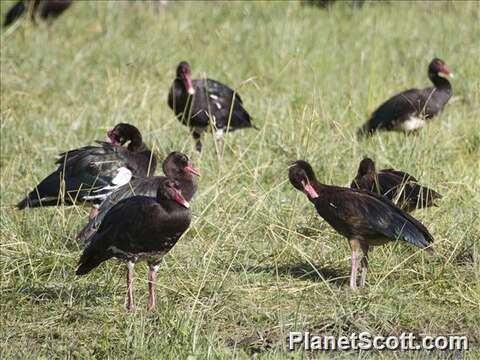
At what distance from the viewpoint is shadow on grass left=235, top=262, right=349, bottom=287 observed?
6.48 m

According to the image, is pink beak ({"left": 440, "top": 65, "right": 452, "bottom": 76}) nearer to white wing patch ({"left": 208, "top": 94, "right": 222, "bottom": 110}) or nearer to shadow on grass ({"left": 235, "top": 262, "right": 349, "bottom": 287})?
white wing patch ({"left": 208, "top": 94, "right": 222, "bottom": 110})

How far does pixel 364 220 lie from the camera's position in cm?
618

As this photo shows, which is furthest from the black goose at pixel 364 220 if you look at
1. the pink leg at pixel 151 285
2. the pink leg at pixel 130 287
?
the pink leg at pixel 130 287

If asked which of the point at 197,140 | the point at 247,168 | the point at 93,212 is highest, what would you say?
the point at 247,168

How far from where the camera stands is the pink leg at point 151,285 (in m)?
5.98

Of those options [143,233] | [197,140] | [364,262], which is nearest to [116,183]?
[197,140]

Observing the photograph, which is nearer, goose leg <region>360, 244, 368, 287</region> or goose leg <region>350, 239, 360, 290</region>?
goose leg <region>350, 239, 360, 290</region>

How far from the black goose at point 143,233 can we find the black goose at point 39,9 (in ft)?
25.9

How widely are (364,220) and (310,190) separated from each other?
0.54 metres

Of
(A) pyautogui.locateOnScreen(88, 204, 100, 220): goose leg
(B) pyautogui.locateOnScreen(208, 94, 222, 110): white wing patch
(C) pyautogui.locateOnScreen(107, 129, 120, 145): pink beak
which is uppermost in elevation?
(C) pyautogui.locateOnScreen(107, 129, 120, 145): pink beak

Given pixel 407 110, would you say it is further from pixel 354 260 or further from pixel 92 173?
pixel 354 260

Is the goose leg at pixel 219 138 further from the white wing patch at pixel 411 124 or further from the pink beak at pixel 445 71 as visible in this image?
the pink beak at pixel 445 71

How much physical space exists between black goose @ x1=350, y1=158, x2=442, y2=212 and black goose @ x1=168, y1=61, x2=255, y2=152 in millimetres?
2144

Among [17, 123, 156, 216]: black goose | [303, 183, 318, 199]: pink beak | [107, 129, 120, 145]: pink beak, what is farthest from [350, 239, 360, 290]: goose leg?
[107, 129, 120, 145]: pink beak
